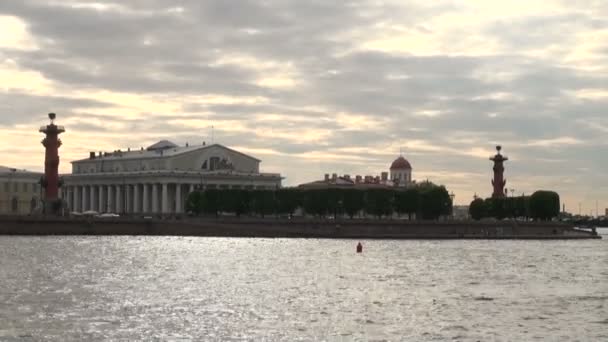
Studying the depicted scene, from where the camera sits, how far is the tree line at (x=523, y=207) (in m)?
128

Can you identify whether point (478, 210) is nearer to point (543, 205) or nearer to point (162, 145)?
point (543, 205)

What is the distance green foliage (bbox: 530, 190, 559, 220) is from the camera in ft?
421

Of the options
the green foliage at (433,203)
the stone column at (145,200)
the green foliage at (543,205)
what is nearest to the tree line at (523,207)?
the green foliage at (543,205)

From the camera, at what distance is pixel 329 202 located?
393 ft

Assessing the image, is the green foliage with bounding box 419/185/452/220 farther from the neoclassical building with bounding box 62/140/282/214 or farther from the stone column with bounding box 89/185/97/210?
the stone column with bounding box 89/185/97/210

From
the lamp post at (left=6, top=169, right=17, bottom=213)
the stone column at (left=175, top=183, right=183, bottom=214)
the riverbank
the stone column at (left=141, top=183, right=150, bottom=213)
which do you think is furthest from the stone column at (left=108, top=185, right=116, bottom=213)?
the riverbank

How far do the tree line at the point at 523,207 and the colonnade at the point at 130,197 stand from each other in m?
36.7

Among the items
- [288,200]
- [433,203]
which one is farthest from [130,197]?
[433,203]

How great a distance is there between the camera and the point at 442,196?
12394 cm

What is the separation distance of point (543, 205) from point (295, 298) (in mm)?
92592

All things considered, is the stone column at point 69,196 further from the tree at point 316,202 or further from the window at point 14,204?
the tree at point 316,202

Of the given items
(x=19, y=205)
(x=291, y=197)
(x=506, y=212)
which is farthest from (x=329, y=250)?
(x=19, y=205)

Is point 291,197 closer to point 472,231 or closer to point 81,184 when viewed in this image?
point 472,231

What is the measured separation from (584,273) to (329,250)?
958 inches
